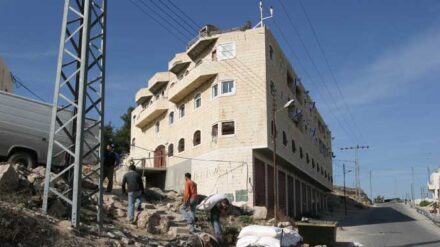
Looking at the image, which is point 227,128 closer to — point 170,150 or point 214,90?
point 214,90

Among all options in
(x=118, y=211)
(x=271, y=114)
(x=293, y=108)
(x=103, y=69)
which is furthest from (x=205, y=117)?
(x=103, y=69)

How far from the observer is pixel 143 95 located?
54.4m

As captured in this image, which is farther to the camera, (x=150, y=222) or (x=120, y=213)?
(x=120, y=213)

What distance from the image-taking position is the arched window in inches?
1699

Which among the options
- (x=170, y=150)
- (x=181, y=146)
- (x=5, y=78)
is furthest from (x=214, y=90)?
(x=5, y=78)

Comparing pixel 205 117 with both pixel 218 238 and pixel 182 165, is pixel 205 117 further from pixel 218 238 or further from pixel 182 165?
pixel 218 238

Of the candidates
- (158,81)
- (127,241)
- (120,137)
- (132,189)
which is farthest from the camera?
(120,137)

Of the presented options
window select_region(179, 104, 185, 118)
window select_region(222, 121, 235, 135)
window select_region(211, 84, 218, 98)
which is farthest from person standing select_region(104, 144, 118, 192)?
window select_region(179, 104, 185, 118)

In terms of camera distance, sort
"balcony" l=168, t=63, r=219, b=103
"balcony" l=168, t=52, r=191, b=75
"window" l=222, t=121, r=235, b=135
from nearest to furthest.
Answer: "window" l=222, t=121, r=235, b=135 → "balcony" l=168, t=63, r=219, b=103 → "balcony" l=168, t=52, r=191, b=75

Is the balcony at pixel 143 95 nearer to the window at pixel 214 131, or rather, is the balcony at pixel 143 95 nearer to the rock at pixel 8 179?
the window at pixel 214 131

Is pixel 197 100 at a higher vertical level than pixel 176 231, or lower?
higher

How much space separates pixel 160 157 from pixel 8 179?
102 ft

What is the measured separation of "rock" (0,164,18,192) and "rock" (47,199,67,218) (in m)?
1.19

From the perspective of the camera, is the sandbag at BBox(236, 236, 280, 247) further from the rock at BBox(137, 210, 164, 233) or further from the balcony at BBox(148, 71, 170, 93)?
the balcony at BBox(148, 71, 170, 93)
